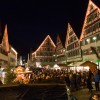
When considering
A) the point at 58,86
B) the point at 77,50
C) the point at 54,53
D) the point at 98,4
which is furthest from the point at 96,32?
the point at 54,53

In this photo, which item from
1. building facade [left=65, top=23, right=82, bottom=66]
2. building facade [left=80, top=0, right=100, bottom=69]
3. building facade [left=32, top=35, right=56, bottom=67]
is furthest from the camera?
building facade [left=32, top=35, right=56, bottom=67]

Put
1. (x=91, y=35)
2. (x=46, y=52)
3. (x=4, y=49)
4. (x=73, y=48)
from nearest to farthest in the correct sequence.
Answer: (x=91, y=35), (x=73, y=48), (x=4, y=49), (x=46, y=52)

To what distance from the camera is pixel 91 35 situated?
55.6 m

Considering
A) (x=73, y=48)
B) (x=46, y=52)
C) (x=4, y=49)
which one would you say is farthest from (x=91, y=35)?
(x=46, y=52)

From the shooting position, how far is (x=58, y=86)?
835 centimetres

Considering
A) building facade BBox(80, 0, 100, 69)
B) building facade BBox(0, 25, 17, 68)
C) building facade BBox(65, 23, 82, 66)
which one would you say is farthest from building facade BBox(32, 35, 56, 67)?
building facade BBox(80, 0, 100, 69)

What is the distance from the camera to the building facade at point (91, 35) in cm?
5203

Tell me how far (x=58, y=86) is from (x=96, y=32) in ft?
149

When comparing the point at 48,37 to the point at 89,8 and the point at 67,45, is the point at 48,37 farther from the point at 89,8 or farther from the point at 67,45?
the point at 89,8

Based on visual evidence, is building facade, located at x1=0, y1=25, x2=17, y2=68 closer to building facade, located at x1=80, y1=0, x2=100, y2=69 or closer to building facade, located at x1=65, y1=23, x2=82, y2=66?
building facade, located at x1=65, y1=23, x2=82, y2=66

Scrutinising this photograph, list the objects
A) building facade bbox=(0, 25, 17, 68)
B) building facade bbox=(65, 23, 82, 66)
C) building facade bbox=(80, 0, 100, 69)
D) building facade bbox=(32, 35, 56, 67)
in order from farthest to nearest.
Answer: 1. building facade bbox=(32, 35, 56, 67)
2. building facade bbox=(0, 25, 17, 68)
3. building facade bbox=(65, 23, 82, 66)
4. building facade bbox=(80, 0, 100, 69)

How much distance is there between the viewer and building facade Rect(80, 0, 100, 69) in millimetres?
52031

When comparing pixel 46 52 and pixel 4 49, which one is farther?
pixel 46 52

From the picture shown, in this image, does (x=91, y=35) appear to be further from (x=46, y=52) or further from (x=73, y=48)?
(x=46, y=52)
